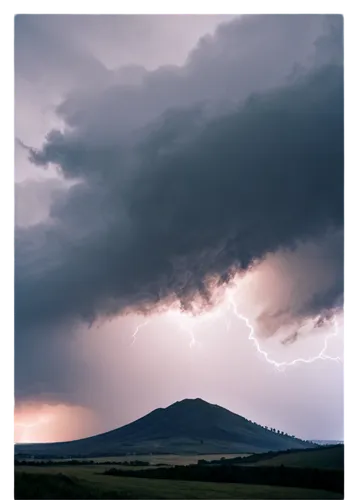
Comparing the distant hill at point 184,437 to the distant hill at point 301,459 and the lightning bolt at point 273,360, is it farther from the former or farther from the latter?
the lightning bolt at point 273,360

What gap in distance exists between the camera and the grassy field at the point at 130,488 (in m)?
3.34

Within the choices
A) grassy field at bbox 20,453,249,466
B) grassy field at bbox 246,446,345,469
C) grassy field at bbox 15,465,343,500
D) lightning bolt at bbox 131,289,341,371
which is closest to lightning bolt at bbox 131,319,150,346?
lightning bolt at bbox 131,289,341,371

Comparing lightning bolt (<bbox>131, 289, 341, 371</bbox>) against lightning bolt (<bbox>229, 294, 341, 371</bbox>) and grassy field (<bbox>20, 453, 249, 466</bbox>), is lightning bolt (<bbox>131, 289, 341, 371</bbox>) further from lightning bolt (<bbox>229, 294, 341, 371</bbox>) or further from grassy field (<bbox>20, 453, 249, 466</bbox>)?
grassy field (<bbox>20, 453, 249, 466</bbox>)

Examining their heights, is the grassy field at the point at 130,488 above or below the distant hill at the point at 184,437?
below

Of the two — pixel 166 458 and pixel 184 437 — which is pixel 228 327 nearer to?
pixel 184 437

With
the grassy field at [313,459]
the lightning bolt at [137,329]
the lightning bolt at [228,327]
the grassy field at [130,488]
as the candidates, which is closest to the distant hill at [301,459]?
the grassy field at [313,459]

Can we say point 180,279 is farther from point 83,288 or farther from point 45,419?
point 45,419

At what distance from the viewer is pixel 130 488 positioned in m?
3.42

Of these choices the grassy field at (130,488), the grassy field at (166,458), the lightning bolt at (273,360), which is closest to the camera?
the grassy field at (130,488)

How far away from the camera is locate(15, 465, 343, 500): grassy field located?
334 centimetres

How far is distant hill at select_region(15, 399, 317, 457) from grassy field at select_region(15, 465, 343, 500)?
13 cm

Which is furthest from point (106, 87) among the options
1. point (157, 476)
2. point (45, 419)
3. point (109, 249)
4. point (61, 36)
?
point (157, 476)

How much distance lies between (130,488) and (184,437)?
421 millimetres

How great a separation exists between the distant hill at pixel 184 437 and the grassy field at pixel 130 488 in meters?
0.13
